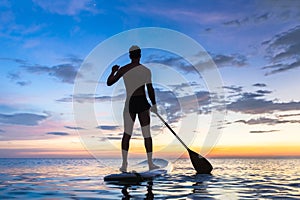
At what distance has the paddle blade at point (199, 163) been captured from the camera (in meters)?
11.2

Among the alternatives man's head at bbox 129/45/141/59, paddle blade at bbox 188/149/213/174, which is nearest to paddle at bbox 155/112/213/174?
paddle blade at bbox 188/149/213/174

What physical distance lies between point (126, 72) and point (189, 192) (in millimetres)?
4243

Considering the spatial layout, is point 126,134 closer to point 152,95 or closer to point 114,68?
point 152,95

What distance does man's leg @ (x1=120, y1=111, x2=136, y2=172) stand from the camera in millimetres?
9203

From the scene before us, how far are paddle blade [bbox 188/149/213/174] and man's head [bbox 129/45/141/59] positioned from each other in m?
3.94

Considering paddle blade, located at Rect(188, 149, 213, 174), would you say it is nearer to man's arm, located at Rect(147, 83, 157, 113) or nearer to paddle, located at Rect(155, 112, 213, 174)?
paddle, located at Rect(155, 112, 213, 174)

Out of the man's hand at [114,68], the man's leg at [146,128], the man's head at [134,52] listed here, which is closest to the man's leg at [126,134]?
the man's leg at [146,128]

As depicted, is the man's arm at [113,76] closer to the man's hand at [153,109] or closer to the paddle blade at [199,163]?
the man's hand at [153,109]

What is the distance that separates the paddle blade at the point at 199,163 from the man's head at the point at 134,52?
3936 mm

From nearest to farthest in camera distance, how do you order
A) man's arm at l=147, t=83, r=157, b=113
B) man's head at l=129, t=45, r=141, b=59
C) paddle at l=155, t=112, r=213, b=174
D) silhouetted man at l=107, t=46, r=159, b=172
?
1. silhouetted man at l=107, t=46, r=159, b=172
2. man's head at l=129, t=45, r=141, b=59
3. man's arm at l=147, t=83, r=157, b=113
4. paddle at l=155, t=112, r=213, b=174

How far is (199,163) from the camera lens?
11273mm

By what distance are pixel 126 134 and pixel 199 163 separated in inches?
132

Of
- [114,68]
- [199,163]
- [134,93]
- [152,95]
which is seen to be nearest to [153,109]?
[152,95]

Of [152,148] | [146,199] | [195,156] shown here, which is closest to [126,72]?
[152,148]
